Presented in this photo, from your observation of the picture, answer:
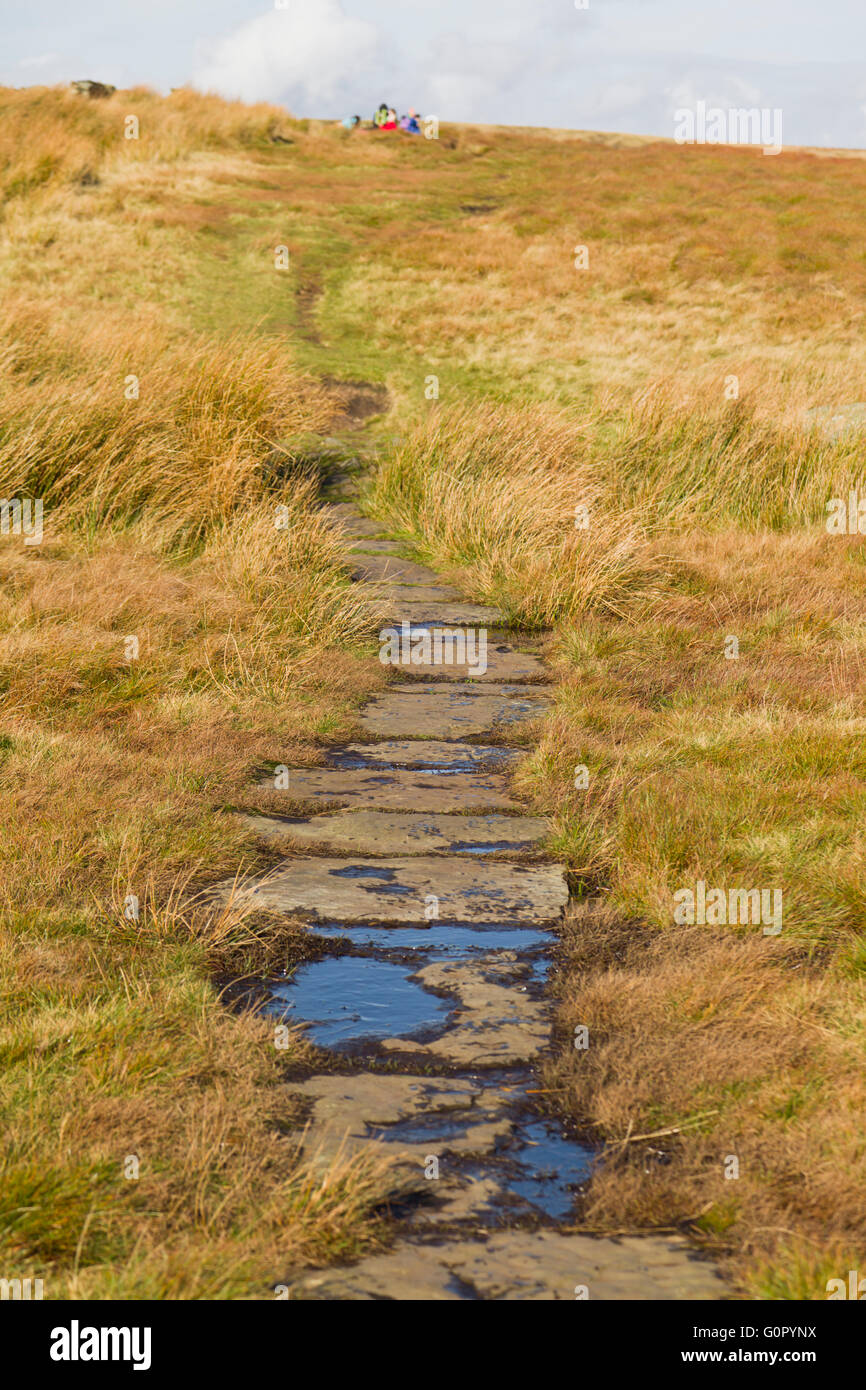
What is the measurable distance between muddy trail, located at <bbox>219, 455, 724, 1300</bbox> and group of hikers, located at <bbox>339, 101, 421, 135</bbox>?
35.7 meters

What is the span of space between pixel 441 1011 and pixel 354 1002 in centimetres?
25

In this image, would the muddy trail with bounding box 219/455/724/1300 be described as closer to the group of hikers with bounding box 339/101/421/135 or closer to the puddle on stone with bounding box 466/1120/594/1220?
the puddle on stone with bounding box 466/1120/594/1220

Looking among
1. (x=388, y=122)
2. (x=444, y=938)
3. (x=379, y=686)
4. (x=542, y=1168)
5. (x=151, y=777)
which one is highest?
(x=388, y=122)

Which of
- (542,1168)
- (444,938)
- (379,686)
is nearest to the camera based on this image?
(542,1168)

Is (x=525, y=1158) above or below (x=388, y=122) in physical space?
below

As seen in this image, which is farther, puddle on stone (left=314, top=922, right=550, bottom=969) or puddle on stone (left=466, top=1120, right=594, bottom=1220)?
puddle on stone (left=314, top=922, right=550, bottom=969)

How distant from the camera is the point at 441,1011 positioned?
10.8 feet

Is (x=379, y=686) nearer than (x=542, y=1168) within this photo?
No

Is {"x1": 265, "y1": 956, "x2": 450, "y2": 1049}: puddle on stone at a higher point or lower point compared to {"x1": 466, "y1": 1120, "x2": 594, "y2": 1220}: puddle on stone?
higher

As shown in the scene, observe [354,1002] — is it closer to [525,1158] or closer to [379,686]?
[525,1158]

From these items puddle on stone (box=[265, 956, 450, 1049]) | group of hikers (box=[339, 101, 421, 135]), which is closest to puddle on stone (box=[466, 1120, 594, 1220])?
puddle on stone (box=[265, 956, 450, 1049])

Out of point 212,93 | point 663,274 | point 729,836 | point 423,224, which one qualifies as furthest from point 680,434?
point 212,93

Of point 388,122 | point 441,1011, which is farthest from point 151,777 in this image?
point 388,122

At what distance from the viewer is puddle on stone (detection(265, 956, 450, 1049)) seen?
3215 millimetres
